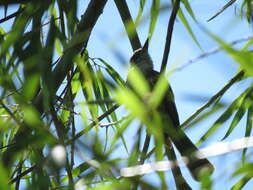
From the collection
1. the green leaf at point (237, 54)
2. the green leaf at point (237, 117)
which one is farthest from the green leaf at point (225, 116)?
the green leaf at point (237, 54)

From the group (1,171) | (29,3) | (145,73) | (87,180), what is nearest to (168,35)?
(29,3)

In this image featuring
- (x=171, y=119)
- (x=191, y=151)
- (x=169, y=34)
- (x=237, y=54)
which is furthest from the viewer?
(x=171, y=119)

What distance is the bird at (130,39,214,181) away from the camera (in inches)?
47.0

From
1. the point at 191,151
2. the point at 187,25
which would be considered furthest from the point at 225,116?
the point at 187,25

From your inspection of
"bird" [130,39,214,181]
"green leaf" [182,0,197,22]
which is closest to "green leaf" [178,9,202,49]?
"green leaf" [182,0,197,22]

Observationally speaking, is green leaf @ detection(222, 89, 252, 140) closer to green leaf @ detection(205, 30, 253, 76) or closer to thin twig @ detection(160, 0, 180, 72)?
thin twig @ detection(160, 0, 180, 72)

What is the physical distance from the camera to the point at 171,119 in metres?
2.06

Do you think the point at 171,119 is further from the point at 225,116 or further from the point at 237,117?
the point at 225,116

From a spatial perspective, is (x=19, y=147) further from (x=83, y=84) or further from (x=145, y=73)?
(x=145, y=73)

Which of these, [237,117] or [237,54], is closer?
[237,54]

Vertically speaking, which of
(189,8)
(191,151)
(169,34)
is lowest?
(191,151)

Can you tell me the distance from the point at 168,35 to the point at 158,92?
39 centimetres

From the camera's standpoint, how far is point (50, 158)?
80 cm

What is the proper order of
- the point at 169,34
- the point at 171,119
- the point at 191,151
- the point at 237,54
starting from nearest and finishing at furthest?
the point at 237,54 < the point at 169,34 < the point at 191,151 < the point at 171,119
